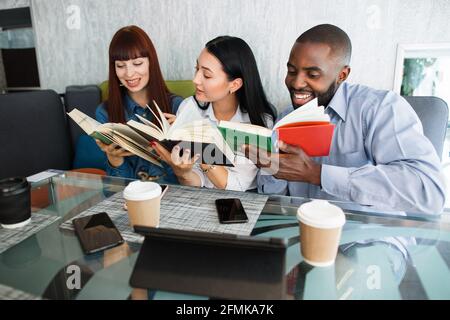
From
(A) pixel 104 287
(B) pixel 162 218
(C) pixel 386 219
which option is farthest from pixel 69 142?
(C) pixel 386 219

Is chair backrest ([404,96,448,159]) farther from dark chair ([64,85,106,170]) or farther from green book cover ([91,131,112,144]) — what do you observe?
dark chair ([64,85,106,170])

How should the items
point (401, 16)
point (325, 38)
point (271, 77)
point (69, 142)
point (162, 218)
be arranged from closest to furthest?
1. point (162, 218)
2. point (325, 38)
3. point (401, 16)
4. point (271, 77)
5. point (69, 142)

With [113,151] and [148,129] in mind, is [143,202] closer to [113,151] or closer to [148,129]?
[148,129]

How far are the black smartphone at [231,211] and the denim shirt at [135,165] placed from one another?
20.2 inches

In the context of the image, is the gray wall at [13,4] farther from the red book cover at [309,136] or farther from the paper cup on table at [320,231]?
the paper cup on table at [320,231]

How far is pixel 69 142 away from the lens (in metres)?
2.23

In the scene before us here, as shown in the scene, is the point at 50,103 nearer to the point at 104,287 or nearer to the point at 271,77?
the point at 271,77

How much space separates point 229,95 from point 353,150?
58 centimetres

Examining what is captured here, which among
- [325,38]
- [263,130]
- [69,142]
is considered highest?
[325,38]

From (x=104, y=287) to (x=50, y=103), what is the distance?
6.06 feet

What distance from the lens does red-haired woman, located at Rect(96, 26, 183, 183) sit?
157 centimetres

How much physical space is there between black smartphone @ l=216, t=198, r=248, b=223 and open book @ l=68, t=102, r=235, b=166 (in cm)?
19

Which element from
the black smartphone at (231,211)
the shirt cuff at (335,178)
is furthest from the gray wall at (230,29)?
the black smartphone at (231,211)

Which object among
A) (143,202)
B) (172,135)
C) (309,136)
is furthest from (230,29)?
(143,202)
